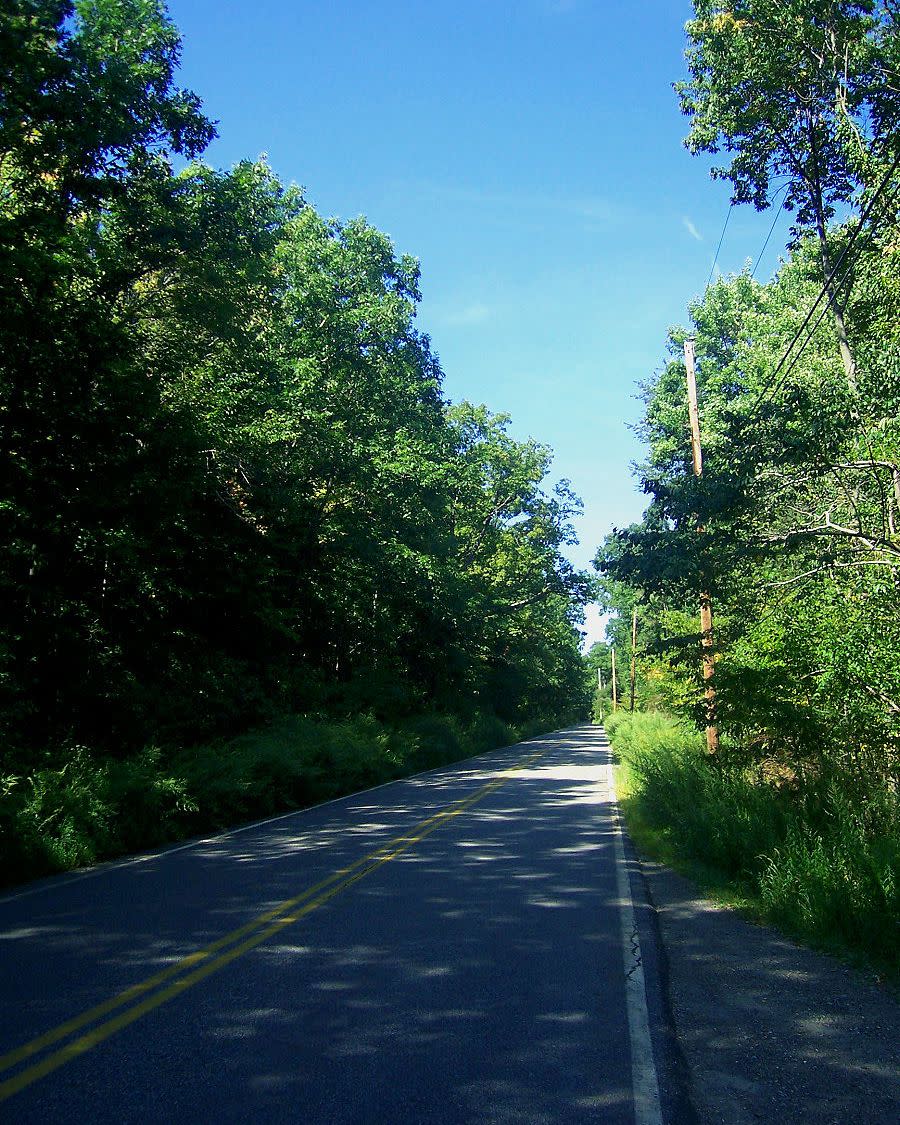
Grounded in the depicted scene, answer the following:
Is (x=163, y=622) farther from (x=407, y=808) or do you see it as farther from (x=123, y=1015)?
(x=123, y=1015)

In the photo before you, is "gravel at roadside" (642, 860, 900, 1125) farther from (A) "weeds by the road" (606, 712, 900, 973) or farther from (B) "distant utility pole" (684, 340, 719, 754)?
(B) "distant utility pole" (684, 340, 719, 754)

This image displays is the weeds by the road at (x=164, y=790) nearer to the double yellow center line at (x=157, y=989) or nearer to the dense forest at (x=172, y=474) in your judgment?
the dense forest at (x=172, y=474)

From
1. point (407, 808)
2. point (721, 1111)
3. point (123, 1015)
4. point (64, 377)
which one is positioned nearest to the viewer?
point (721, 1111)

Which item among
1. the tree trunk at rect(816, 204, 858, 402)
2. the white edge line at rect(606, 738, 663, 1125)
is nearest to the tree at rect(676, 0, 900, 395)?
the tree trunk at rect(816, 204, 858, 402)

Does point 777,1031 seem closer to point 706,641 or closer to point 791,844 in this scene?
point 791,844

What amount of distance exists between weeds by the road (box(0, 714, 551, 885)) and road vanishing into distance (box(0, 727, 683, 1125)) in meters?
0.72

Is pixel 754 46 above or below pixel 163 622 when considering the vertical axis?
above

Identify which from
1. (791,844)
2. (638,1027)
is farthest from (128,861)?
(791,844)

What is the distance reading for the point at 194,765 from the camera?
46.5ft

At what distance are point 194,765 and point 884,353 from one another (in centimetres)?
1190

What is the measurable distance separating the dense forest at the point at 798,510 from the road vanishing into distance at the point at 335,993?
3110 mm

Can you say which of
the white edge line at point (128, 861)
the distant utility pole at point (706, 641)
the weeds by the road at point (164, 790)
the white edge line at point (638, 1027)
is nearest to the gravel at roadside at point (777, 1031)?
the white edge line at point (638, 1027)

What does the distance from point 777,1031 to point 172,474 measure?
13924 millimetres

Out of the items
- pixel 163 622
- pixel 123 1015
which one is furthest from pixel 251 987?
pixel 163 622
